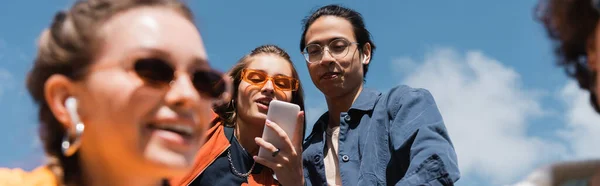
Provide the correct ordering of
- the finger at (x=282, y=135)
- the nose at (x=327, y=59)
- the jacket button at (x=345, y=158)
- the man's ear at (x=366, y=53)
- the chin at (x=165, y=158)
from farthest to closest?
1. the man's ear at (x=366, y=53)
2. the nose at (x=327, y=59)
3. the jacket button at (x=345, y=158)
4. the finger at (x=282, y=135)
5. the chin at (x=165, y=158)

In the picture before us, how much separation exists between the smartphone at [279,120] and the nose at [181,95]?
163cm

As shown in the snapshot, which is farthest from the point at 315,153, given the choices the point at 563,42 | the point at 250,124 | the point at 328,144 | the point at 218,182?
the point at 563,42

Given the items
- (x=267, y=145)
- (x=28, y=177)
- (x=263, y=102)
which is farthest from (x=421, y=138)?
(x=28, y=177)

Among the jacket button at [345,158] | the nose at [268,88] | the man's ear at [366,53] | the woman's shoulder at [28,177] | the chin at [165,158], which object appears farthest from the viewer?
the man's ear at [366,53]

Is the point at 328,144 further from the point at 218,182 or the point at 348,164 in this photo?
the point at 218,182

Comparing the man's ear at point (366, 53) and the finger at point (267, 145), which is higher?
the man's ear at point (366, 53)

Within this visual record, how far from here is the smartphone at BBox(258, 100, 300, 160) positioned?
12.0 ft

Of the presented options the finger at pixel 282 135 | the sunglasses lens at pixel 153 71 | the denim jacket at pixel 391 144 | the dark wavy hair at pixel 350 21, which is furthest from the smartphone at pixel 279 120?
the sunglasses lens at pixel 153 71

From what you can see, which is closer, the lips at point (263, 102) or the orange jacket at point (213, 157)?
the orange jacket at point (213, 157)

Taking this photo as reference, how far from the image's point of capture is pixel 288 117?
370 cm

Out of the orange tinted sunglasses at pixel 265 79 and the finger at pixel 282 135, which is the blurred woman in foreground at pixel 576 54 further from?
the orange tinted sunglasses at pixel 265 79

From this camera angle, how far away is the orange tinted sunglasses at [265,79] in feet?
13.8

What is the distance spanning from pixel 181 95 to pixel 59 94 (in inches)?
16.5

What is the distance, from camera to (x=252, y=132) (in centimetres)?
422
